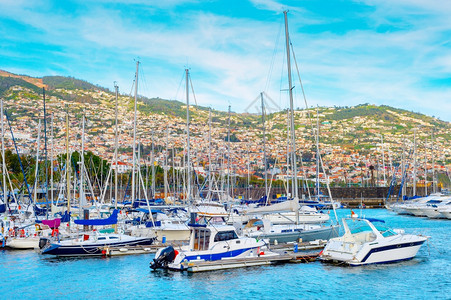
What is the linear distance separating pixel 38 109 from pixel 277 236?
150 m

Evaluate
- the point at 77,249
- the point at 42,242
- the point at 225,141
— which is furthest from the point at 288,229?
the point at 225,141

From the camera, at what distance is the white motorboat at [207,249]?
2366 cm

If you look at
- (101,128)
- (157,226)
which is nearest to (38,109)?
(101,128)

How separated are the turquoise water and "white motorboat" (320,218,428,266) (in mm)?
421

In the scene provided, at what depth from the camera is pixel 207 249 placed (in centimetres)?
2427

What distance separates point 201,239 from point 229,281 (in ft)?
11.3

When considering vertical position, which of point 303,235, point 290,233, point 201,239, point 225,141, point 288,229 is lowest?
point 303,235

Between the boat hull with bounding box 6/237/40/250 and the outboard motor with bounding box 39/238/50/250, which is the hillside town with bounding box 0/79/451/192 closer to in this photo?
the boat hull with bounding box 6/237/40/250

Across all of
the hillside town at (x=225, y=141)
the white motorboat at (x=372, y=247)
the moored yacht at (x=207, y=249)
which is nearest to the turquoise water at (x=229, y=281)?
the white motorboat at (x=372, y=247)

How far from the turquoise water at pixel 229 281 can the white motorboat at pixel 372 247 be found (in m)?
0.42

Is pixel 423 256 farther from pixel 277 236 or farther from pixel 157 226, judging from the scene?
pixel 157 226

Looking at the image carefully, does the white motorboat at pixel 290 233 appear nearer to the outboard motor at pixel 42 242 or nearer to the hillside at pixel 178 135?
the outboard motor at pixel 42 242

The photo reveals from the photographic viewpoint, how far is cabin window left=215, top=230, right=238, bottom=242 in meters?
24.3

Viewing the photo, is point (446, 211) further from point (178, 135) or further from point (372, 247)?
point (178, 135)
